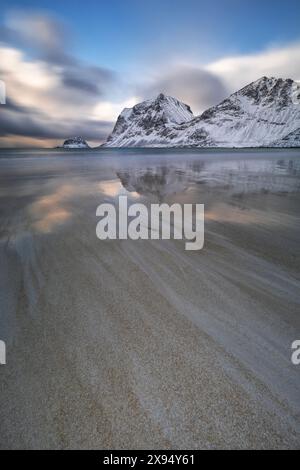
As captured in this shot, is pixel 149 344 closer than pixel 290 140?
Yes

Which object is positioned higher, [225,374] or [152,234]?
[152,234]

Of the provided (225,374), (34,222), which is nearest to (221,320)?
(225,374)

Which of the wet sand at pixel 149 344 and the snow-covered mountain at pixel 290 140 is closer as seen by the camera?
the wet sand at pixel 149 344

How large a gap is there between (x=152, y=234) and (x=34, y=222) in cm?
274

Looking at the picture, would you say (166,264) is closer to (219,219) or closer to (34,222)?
(219,219)

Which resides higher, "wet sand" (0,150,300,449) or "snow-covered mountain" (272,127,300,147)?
"snow-covered mountain" (272,127,300,147)

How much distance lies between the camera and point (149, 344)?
2.09m

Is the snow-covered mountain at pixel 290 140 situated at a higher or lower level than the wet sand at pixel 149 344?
higher

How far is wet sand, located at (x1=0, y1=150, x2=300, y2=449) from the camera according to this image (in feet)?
4.85

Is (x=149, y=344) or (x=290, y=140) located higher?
(x=290, y=140)

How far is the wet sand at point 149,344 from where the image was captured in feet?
4.85

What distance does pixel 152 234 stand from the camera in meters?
4.66
